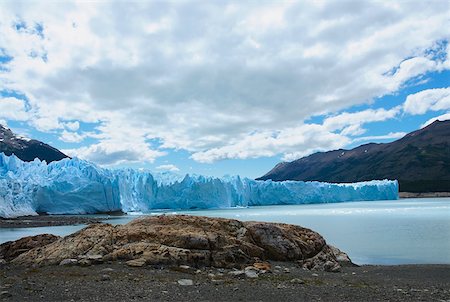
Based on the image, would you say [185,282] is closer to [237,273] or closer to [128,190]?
[237,273]

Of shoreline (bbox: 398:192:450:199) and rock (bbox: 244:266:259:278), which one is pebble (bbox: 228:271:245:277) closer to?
rock (bbox: 244:266:259:278)

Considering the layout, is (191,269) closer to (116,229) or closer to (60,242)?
(116,229)

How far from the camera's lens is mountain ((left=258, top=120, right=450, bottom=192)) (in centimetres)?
11294

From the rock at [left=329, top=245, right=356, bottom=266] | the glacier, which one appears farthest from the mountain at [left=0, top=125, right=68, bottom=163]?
the rock at [left=329, top=245, right=356, bottom=266]

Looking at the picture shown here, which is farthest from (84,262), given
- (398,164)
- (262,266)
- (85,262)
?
(398,164)

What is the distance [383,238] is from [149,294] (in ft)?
49.6

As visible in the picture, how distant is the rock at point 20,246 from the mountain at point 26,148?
9596 centimetres

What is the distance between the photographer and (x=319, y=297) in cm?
639

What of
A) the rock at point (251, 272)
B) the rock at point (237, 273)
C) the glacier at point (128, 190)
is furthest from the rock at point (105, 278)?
the glacier at point (128, 190)

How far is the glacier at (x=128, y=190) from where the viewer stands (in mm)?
40000

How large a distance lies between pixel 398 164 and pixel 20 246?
131 m

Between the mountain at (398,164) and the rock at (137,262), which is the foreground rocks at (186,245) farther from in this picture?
the mountain at (398,164)

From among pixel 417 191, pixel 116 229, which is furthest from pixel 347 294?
pixel 417 191

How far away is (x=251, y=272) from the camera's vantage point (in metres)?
8.08
